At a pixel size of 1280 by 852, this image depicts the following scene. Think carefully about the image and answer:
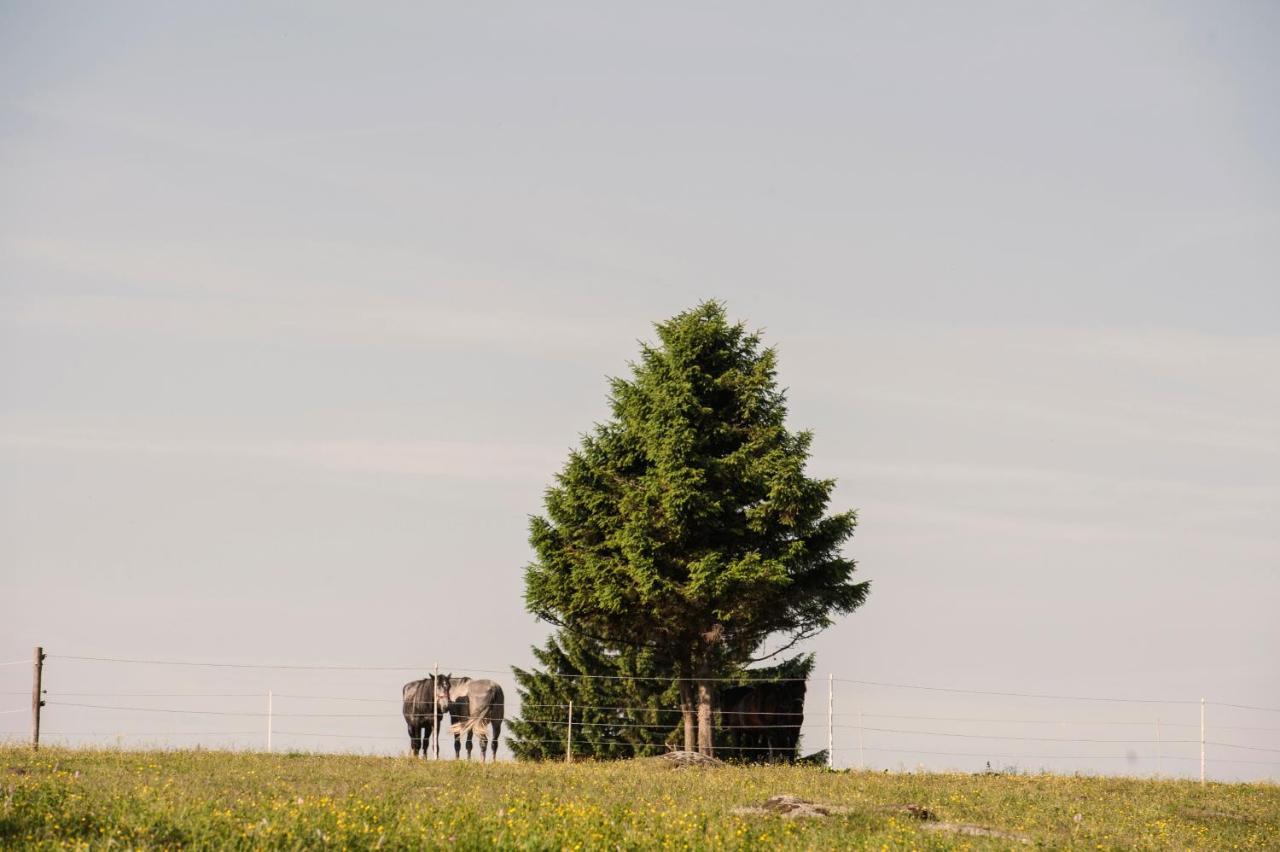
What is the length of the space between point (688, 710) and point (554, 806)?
17.8m

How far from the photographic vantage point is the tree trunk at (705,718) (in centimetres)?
3531

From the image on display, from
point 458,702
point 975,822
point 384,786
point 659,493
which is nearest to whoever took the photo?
point 975,822

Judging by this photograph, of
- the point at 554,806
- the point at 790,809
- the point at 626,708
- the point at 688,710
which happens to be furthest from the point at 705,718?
the point at 554,806

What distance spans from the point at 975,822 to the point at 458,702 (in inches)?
955

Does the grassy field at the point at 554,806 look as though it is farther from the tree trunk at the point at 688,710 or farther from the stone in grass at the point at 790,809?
the tree trunk at the point at 688,710

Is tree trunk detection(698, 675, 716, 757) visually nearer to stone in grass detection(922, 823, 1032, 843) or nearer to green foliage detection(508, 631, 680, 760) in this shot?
green foliage detection(508, 631, 680, 760)

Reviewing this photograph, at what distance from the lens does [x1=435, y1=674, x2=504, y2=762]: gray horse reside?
42.0m

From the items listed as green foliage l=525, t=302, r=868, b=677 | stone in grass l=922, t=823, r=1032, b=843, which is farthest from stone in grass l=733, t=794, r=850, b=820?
green foliage l=525, t=302, r=868, b=677

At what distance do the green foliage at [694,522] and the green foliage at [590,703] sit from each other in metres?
10.2

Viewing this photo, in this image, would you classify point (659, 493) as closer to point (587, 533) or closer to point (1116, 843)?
point (587, 533)

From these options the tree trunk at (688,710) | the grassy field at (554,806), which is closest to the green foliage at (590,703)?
the tree trunk at (688,710)

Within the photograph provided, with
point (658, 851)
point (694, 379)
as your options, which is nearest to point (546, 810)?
point (658, 851)

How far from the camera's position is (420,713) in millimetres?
42031

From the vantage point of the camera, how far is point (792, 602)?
36.9 meters
